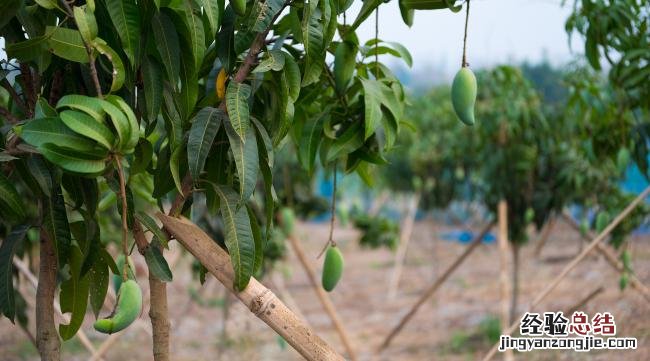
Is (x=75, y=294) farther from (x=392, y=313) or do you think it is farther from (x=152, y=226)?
(x=392, y=313)

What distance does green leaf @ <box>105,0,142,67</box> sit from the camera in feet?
3.40

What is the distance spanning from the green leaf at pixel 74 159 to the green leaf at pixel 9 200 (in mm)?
223

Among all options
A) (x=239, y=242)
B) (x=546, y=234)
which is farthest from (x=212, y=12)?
(x=546, y=234)

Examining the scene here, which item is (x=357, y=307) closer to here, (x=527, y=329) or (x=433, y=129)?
(x=433, y=129)

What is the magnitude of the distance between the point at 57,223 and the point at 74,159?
0.23 metres

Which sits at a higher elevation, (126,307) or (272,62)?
(272,62)

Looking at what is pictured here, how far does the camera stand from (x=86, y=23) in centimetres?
100

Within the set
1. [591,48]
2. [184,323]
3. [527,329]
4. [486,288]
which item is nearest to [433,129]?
[486,288]

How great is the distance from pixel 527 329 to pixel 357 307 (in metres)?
3.85

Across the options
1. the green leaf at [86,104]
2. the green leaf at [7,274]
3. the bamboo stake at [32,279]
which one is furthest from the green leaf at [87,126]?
the bamboo stake at [32,279]

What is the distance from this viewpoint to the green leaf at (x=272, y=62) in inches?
44.2

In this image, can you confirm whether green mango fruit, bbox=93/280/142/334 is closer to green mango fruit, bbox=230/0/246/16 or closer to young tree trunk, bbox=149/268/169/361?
young tree trunk, bbox=149/268/169/361

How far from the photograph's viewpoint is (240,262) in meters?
1.13

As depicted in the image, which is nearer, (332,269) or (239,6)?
(239,6)
